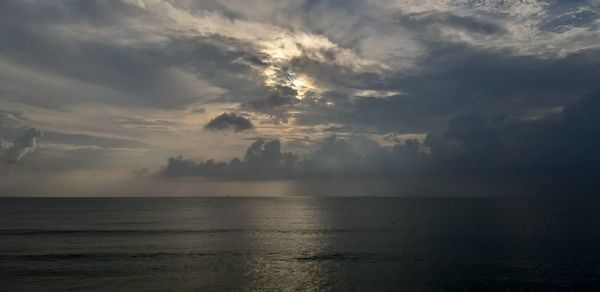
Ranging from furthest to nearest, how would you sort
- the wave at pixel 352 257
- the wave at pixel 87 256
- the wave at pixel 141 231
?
1. the wave at pixel 141 231
2. the wave at pixel 87 256
3. the wave at pixel 352 257

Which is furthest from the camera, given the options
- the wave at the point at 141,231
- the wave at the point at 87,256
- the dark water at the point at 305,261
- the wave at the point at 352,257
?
the wave at the point at 141,231

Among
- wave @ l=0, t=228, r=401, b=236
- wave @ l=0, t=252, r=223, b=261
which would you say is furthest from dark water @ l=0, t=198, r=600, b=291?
wave @ l=0, t=228, r=401, b=236

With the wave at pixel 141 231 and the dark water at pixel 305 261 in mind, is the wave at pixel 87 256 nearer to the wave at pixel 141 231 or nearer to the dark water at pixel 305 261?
the dark water at pixel 305 261

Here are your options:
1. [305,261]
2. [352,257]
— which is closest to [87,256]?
[305,261]

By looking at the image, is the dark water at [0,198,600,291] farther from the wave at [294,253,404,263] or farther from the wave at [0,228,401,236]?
the wave at [0,228,401,236]

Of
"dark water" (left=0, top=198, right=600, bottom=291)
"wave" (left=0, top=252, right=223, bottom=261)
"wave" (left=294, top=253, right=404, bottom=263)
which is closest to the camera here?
"dark water" (left=0, top=198, right=600, bottom=291)

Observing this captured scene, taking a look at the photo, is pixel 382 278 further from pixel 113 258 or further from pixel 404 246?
pixel 113 258

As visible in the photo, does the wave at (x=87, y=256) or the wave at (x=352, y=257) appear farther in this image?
the wave at (x=87, y=256)

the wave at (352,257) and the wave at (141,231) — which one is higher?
the wave at (141,231)

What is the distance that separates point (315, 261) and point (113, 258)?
4277cm

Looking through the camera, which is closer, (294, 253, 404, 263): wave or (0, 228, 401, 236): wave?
(294, 253, 404, 263): wave

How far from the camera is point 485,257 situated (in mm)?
91812

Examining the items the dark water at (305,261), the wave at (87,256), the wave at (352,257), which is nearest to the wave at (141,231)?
the dark water at (305,261)

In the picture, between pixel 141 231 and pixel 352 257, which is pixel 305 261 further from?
pixel 141 231
